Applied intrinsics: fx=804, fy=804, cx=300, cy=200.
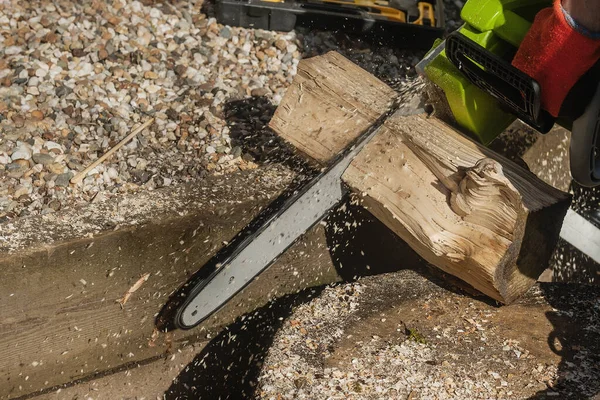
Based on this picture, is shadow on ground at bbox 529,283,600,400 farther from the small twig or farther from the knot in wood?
the small twig

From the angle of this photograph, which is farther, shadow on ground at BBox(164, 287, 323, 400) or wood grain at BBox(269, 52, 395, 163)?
shadow on ground at BBox(164, 287, 323, 400)

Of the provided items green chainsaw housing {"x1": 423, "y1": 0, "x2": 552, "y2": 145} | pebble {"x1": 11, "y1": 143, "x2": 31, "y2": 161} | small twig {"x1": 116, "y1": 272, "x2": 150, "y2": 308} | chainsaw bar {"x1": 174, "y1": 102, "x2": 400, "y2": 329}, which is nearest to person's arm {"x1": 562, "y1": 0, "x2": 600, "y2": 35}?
green chainsaw housing {"x1": 423, "y1": 0, "x2": 552, "y2": 145}

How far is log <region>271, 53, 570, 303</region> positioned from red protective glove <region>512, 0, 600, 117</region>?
Result: 10.7 inches

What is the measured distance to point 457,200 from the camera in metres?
2.48

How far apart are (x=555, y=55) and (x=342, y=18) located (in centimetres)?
175

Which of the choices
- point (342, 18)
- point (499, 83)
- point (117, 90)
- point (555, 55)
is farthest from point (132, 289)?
point (342, 18)

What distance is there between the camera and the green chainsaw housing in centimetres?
238

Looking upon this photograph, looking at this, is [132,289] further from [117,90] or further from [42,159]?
[117,90]

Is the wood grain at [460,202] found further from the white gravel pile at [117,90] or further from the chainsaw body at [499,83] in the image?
the white gravel pile at [117,90]

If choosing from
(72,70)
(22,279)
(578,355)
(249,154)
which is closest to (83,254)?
(22,279)

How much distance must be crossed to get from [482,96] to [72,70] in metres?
1.76

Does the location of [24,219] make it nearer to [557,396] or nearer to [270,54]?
[270,54]

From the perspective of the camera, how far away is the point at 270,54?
12.0 ft

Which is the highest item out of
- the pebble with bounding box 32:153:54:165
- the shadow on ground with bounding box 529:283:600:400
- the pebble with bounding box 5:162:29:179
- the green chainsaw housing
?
the green chainsaw housing
